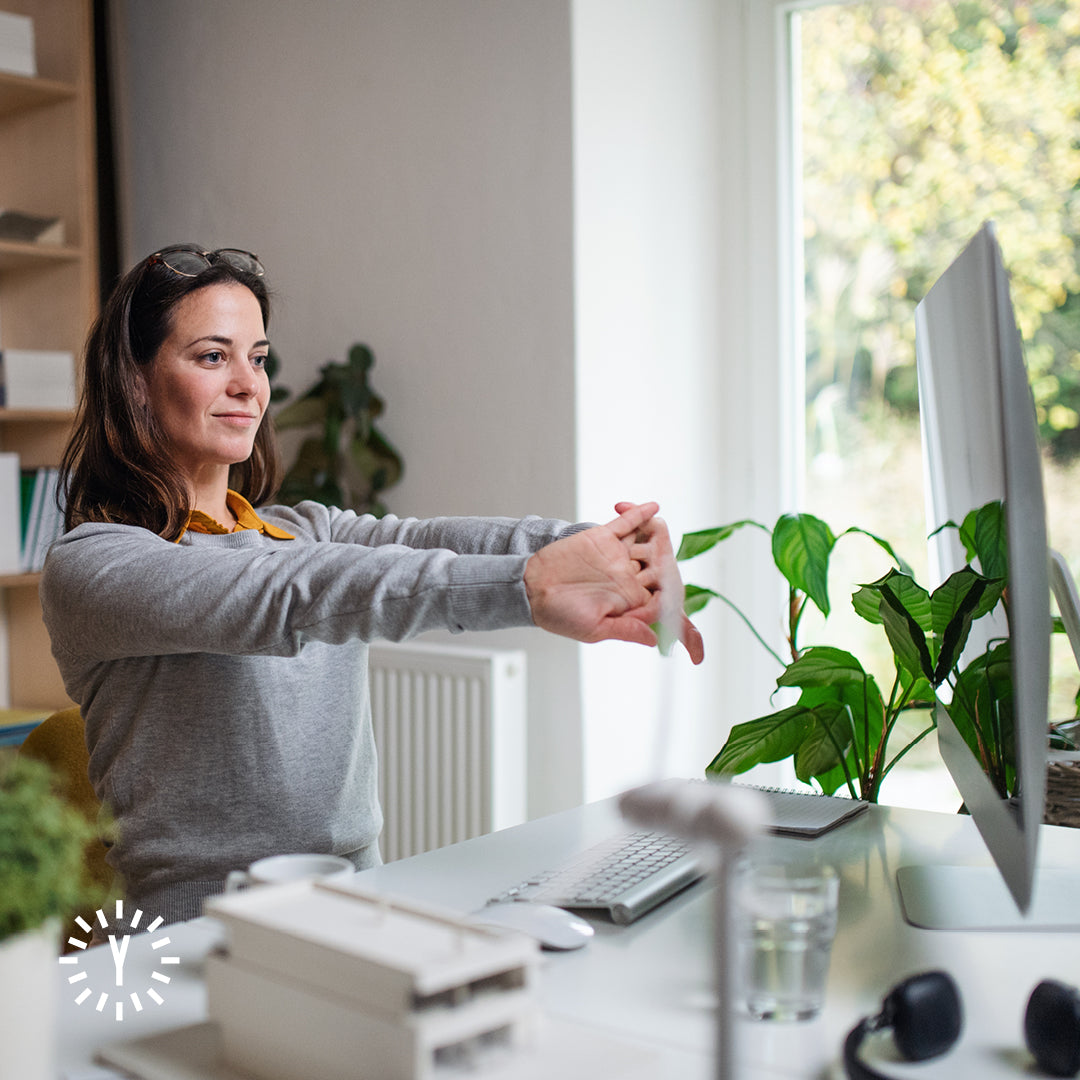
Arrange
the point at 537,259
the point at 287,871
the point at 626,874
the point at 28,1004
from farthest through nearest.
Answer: the point at 537,259
the point at 626,874
the point at 287,871
the point at 28,1004

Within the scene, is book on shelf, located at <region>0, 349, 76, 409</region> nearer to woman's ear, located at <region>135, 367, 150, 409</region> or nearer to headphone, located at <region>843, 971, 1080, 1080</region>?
woman's ear, located at <region>135, 367, 150, 409</region>

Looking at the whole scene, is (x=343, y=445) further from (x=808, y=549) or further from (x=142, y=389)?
(x=808, y=549)

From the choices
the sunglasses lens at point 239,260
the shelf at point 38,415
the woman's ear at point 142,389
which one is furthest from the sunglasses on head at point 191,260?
the shelf at point 38,415

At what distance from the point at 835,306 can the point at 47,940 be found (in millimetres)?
2111

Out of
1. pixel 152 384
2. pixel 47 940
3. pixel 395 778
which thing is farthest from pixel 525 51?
pixel 47 940

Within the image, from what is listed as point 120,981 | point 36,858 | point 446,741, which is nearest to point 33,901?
point 36,858

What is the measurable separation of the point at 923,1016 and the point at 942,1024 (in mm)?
17

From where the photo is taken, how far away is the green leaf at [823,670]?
1336mm

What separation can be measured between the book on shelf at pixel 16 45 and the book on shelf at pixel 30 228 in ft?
1.00

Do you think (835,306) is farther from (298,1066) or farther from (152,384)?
(298,1066)

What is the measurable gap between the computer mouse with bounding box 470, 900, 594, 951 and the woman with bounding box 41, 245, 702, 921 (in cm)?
24

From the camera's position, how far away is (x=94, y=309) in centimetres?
272

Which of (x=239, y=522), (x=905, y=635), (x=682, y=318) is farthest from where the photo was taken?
(x=682, y=318)

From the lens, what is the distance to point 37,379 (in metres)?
2.62
